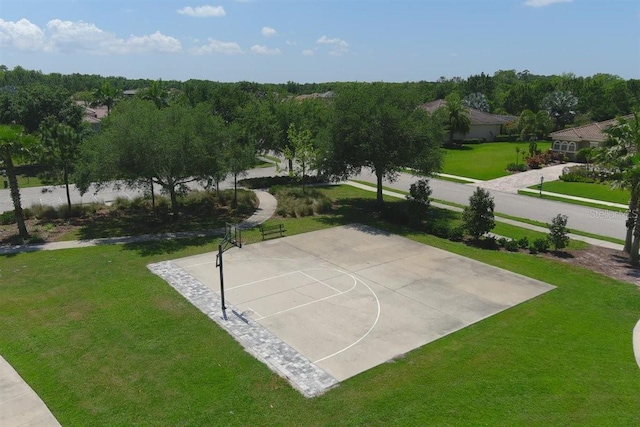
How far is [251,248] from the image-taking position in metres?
25.9

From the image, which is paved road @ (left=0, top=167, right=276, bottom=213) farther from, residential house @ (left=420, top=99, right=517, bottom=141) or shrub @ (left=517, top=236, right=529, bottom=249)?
residential house @ (left=420, top=99, right=517, bottom=141)

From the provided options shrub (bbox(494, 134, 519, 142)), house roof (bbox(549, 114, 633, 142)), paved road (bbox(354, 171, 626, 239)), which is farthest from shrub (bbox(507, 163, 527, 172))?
shrub (bbox(494, 134, 519, 142))

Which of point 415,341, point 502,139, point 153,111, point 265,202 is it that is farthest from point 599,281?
point 502,139

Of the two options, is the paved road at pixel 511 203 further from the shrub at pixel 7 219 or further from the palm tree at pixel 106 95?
the palm tree at pixel 106 95

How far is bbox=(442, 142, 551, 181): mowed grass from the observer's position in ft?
158

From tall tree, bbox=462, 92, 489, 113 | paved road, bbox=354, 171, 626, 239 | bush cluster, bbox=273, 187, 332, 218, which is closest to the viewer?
paved road, bbox=354, 171, 626, 239

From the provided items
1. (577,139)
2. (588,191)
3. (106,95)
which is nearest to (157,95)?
(106,95)

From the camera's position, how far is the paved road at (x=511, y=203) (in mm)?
30525

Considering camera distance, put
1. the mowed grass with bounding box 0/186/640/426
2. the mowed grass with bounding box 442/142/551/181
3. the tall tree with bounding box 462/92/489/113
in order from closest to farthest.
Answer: the mowed grass with bounding box 0/186/640/426 < the mowed grass with bounding box 442/142/551/181 < the tall tree with bounding box 462/92/489/113

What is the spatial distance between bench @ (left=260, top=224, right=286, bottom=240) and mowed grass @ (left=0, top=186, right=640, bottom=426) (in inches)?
322

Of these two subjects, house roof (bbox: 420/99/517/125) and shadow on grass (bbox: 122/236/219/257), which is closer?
shadow on grass (bbox: 122/236/219/257)

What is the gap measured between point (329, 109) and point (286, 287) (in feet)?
53.6

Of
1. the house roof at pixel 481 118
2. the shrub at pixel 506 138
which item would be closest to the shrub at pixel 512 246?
the house roof at pixel 481 118

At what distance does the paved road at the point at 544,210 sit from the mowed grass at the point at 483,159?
375 centimetres
